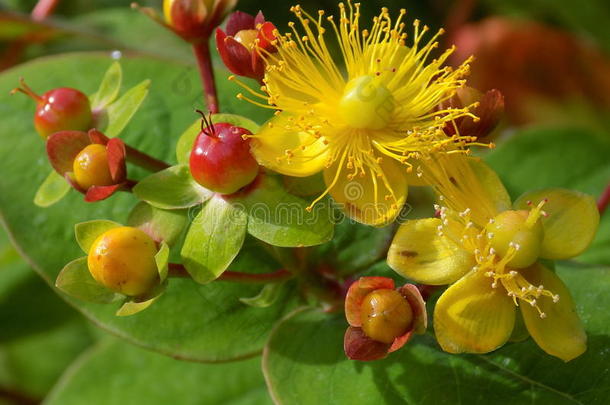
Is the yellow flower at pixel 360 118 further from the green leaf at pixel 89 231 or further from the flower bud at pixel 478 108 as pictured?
the green leaf at pixel 89 231

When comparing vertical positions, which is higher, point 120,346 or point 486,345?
point 486,345

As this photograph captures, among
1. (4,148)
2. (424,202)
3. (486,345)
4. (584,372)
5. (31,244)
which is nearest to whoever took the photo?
(486,345)

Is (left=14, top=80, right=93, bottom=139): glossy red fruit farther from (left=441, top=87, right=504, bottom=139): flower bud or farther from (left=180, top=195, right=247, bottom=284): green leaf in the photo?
(left=441, top=87, right=504, bottom=139): flower bud

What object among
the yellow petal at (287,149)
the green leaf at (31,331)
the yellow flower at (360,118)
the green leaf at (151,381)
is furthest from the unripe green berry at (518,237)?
the green leaf at (31,331)

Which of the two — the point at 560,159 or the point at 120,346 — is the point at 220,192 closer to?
the point at 120,346

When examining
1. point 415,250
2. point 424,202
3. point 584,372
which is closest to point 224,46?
point 415,250

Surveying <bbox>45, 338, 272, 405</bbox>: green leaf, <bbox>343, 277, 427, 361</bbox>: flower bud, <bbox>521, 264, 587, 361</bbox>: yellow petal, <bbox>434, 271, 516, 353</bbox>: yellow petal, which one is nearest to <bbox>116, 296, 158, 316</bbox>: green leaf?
<bbox>343, 277, 427, 361</bbox>: flower bud
